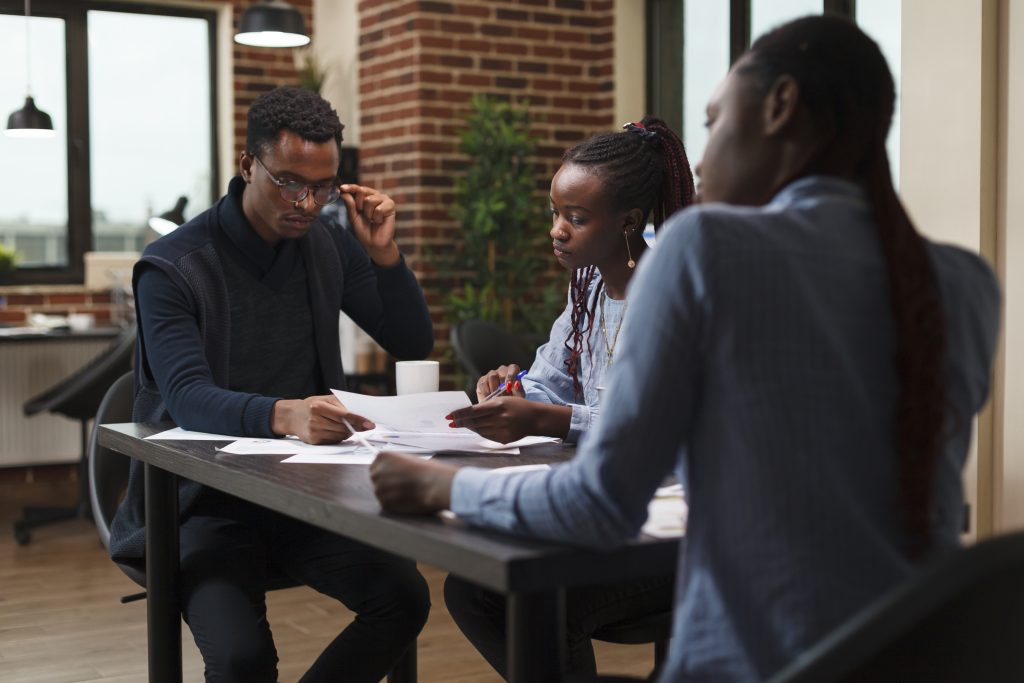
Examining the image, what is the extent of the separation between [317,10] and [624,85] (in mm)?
1867

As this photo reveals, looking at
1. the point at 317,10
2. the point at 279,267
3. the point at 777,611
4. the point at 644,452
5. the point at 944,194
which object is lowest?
the point at 777,611

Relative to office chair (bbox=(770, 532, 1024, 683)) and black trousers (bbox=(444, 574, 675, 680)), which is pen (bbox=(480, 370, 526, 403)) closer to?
black trousers (bbox=(444, 574, 675, 680))

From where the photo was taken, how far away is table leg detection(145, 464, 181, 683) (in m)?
1.98

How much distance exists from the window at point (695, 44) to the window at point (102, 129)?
2536mm

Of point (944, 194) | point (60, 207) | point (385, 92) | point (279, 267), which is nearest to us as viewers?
point (279, 267)

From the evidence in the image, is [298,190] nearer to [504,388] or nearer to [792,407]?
[504,388]

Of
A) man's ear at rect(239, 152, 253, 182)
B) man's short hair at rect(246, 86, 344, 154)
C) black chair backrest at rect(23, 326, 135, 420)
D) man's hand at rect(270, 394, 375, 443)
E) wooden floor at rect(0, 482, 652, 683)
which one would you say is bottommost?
wooden floor at rect(0, 482, 652, 683)

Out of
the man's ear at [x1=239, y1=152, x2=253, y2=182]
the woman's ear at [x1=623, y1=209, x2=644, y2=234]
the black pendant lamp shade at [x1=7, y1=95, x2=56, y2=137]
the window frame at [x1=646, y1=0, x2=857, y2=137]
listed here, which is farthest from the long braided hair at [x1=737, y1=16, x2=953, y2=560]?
the black pendant lamp shade at [x1=7, y1=95, x2=56, y2=137]

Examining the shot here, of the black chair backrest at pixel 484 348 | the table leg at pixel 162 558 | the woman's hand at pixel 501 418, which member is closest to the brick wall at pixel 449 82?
the black chair backrest at pixel 484 348

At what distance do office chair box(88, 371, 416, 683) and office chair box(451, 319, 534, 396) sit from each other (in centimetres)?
161

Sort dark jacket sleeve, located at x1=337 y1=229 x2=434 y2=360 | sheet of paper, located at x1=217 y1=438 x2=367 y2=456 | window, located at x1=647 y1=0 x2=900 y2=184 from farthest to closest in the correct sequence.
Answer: window, located at x1=647 y1=0 x2=900 y2=184, dark jacket sleeve, located at x1=337 y1=229 x2=434 y2=360, sheet of paper, located at x1=217 y1=438 x2=367 y2=456

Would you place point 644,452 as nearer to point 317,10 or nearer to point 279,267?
point 279,267

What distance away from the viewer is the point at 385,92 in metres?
5.59

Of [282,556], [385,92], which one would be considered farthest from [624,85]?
[282,556]
